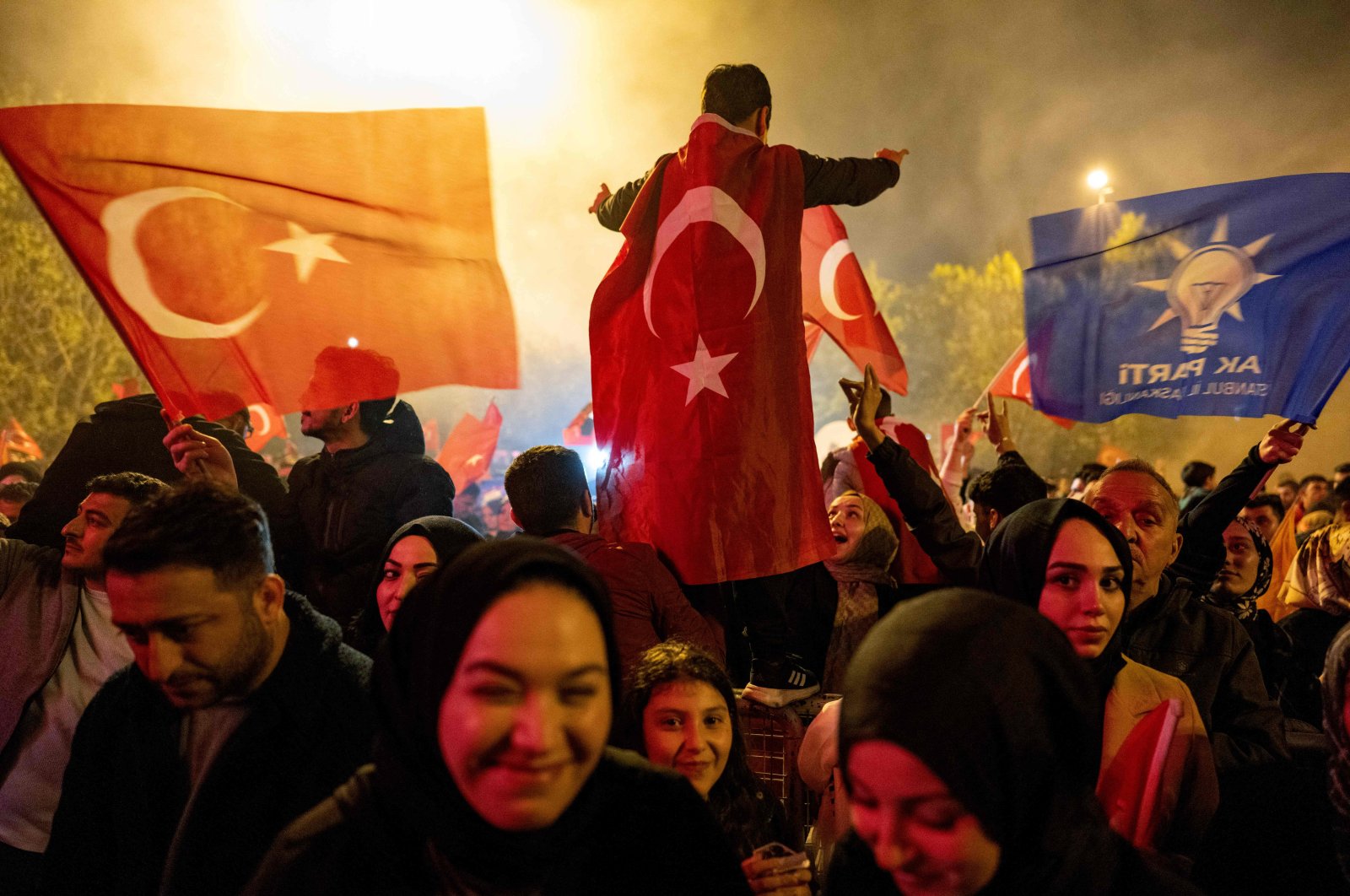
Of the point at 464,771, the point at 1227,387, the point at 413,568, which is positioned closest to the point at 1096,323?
the point at 1227,387

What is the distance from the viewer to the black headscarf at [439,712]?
153cm

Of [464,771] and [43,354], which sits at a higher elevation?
[43,354]

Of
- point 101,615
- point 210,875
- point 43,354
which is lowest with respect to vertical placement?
point 210,875

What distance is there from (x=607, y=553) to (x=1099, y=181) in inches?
1195

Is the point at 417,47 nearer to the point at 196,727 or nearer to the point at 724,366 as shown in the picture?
the point at 724,366

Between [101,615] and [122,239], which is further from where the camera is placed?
[122,239]

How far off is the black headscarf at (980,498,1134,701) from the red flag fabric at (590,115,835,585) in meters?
1.24

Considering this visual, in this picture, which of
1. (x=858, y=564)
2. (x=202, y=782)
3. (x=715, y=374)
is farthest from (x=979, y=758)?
(x=858, y=564)

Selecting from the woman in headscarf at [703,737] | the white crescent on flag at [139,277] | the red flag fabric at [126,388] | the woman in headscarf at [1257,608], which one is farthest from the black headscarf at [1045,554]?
the red flag fabric at [126,388]

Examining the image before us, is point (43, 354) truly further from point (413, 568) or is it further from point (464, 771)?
point (464, 771)

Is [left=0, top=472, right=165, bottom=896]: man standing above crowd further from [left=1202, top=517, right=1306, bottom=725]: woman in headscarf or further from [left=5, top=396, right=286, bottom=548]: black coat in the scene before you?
[left=1202, top=517, right=1306, bottom=725]: woman in headscarf

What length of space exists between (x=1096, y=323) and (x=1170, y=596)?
2.27 meters

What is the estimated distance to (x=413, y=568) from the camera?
10.1 feet

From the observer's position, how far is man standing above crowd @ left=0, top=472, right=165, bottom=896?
2881 millimetres
